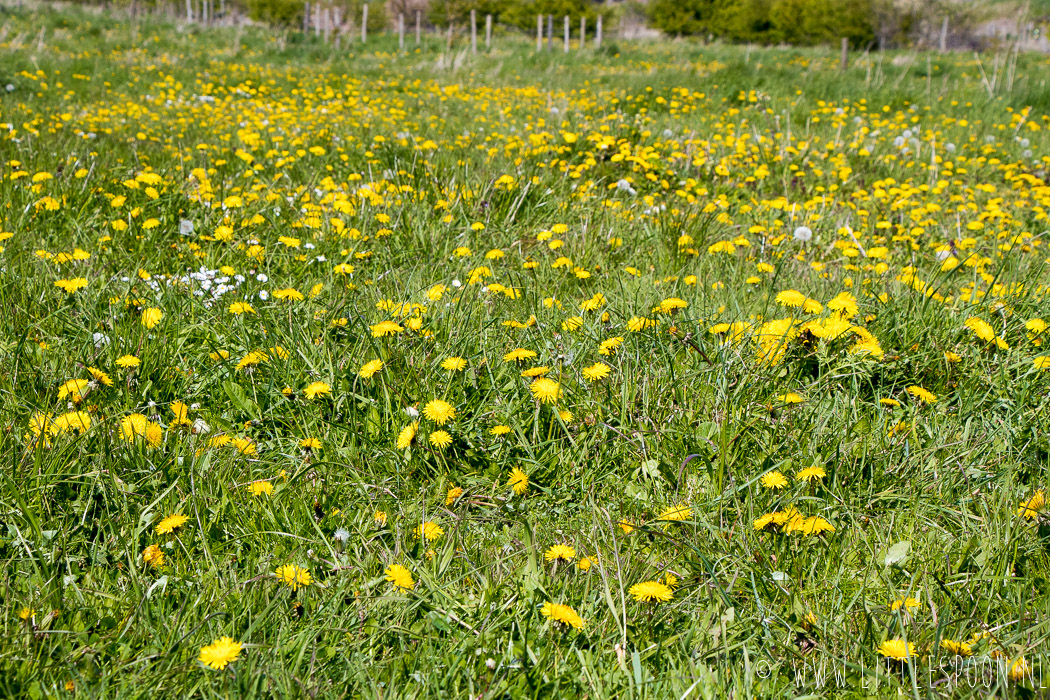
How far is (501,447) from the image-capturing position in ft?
6.33

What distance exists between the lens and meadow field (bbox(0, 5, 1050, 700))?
132 centimetres

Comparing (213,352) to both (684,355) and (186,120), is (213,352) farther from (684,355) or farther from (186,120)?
(186,120)

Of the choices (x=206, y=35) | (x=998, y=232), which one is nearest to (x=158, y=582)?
(x=998, y=232)

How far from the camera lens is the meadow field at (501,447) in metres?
1.32

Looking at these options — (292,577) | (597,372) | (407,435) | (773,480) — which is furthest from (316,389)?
(773,480)

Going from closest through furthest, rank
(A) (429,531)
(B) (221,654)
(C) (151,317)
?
(B) (221,654) < (A) (429,531) < (C) (151,317)

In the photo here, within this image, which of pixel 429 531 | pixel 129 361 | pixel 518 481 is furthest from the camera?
pixel 129 361

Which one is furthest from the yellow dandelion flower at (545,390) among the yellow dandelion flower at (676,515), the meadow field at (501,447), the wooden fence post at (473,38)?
the wooden fence post at (473,38)

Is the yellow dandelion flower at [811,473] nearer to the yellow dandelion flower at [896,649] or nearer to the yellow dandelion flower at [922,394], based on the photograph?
the yellow dandelion flower at [896,649]

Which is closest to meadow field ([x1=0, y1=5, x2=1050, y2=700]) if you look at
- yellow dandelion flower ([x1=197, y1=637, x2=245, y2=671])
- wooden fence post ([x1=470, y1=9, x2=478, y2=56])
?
yellow dandelion flower ([x1=197, y1=637, x2=245, y2=671])

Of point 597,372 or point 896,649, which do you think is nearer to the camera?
point 896,649

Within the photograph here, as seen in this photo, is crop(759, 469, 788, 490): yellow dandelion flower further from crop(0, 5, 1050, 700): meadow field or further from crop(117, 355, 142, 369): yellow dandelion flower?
crop(117, 355, 142, 369): yellow dandelion flower

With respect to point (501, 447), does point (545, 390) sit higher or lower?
higher

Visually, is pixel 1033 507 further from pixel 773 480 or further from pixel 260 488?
pixel 260 488
